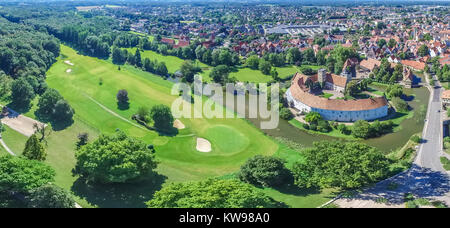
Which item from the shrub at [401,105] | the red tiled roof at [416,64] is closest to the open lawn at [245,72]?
the red tiled roof at [416,64]

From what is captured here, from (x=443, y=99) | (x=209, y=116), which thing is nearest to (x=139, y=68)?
(x=209, y=116)

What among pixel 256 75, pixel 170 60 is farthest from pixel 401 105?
pixel 170 60

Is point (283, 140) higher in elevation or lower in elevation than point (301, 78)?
lower

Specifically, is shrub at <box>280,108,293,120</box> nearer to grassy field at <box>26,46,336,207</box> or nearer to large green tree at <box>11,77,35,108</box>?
grassy field at <box>26,46,336,207</box>

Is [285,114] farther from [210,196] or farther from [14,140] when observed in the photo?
[14,140]

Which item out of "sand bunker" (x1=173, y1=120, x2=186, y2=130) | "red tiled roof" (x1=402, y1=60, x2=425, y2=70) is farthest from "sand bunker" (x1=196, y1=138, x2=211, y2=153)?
"red tiled roof" (x1=402, y1=60, x2=425, y2=70)
